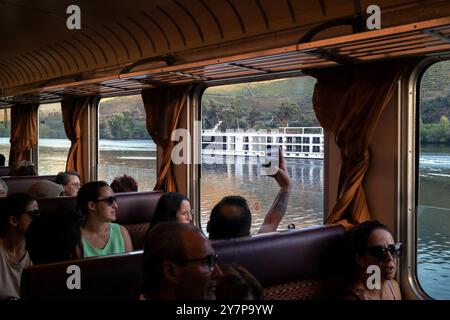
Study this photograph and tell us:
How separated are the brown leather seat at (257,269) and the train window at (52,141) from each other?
6200 millimetres

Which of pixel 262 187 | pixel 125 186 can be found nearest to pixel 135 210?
pixel 125 186

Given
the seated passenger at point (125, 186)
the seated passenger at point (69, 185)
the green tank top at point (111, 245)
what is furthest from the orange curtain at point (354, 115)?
the seated passenger at point (69, 185)

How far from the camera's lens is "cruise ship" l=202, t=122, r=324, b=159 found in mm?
4551

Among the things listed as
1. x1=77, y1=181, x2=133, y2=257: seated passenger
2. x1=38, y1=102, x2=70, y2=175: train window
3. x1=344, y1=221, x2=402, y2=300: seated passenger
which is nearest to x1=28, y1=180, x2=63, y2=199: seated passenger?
x1=77, y1=181, x2=133, y2=257: seated passenger

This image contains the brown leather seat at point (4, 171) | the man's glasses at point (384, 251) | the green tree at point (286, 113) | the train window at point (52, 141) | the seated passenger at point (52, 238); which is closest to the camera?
the seated passenger at point (52, 238)

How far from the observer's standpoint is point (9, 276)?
2.81m

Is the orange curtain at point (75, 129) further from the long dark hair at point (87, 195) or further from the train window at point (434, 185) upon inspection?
the train window at point (434, 185)

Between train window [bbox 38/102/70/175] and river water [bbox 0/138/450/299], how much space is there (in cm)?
197

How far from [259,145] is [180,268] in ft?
11.3

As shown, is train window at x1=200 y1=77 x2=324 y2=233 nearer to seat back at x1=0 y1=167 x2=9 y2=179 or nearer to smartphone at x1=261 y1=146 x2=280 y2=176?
smartphone at x1=261 y1=146 x2=280 y2=176

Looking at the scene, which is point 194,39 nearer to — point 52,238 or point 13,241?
point 13,241

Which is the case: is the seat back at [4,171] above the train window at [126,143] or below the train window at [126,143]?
below

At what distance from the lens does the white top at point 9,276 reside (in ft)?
9.02
